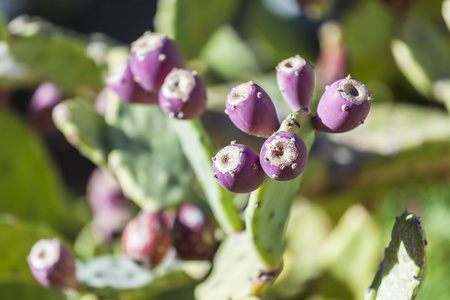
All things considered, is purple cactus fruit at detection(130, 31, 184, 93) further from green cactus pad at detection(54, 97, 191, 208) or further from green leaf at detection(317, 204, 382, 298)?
green leaf at detection(317, 204, 382, 298)

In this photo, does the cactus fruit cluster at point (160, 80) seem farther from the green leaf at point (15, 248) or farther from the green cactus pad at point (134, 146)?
the green leaf at point (15, 248)

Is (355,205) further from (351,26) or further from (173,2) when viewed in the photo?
(173,2)

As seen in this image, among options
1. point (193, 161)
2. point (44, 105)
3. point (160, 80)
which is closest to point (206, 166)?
point (193, 161)

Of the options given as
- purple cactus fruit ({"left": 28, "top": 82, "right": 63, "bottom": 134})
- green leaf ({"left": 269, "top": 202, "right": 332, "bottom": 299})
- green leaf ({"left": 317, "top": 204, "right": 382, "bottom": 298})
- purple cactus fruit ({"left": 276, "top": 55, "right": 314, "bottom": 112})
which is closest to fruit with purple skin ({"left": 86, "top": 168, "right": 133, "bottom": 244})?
purple cactus fruit ({"left": 28, "top": 82, "right": 63, "bottom": 134})

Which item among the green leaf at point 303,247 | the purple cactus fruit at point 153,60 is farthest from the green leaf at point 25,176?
the purple cactus fruit at point 153,60

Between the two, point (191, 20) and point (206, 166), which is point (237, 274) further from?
point (191, 20)

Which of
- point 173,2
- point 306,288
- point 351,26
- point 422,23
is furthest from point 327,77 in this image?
point 306,288
